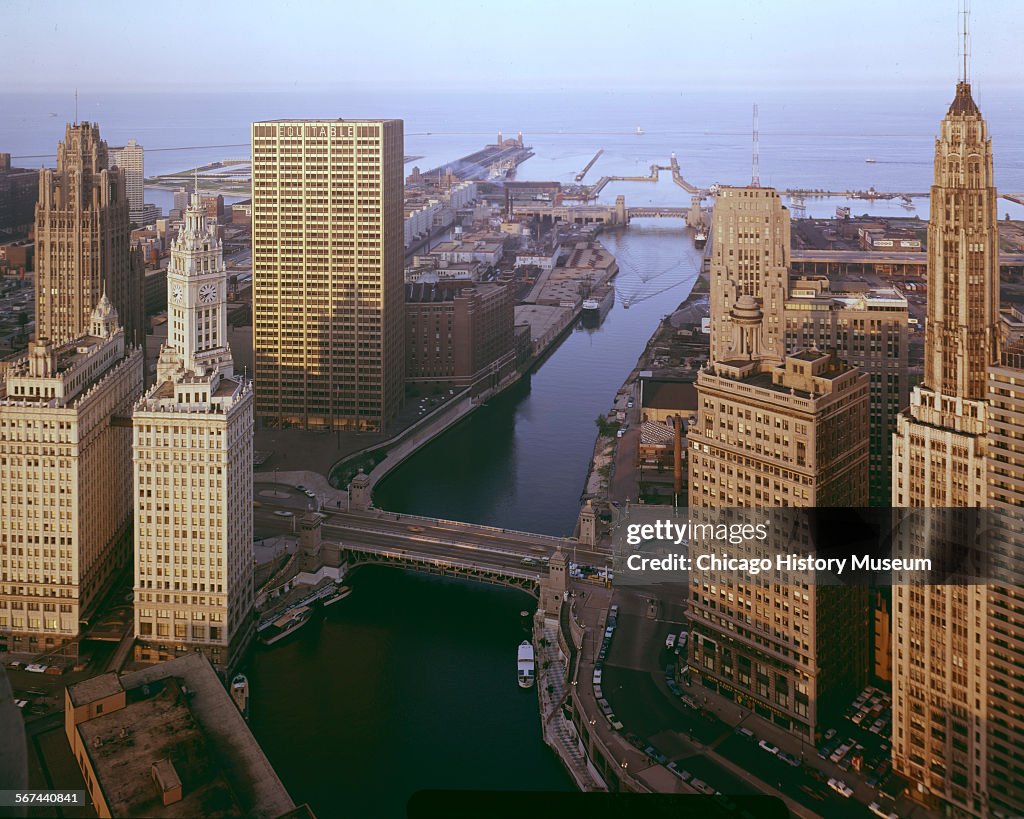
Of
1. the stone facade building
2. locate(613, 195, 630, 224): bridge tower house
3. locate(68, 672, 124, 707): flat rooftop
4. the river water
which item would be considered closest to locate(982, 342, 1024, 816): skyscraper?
locate(68, 672, 124, 707): flat rooftop

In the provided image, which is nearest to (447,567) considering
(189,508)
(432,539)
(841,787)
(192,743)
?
(432,539)

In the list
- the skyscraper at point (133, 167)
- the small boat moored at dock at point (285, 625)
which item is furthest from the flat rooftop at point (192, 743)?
the skyscraper at point (133, 167)

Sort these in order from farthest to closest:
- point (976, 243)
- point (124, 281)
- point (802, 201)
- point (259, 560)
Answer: point (802, 201), point (124, 281), point (259, 560), point (976, 243)

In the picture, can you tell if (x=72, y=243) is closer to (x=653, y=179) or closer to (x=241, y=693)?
(x=241, y=693)

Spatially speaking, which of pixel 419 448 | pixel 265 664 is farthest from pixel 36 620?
pixel 419 448

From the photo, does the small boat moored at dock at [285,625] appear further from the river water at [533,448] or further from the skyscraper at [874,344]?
the skyscraper at [874,344]

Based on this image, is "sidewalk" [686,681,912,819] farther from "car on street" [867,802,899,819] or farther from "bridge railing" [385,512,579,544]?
"bridge railing" [385,512,579,544]

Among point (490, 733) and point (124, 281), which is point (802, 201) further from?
point (490, 733)
